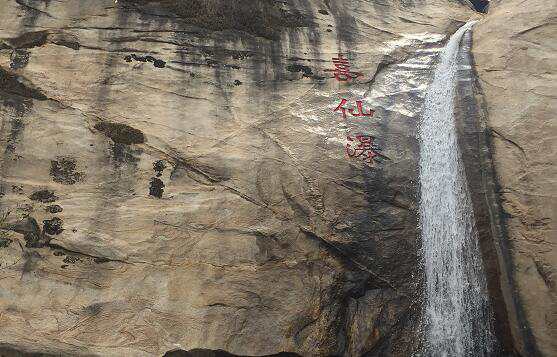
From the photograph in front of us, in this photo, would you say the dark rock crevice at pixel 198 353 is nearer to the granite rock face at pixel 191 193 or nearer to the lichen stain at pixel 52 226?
the granite rock face at pixel 191 193

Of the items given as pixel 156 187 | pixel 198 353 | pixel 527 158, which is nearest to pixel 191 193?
pixel 156 187

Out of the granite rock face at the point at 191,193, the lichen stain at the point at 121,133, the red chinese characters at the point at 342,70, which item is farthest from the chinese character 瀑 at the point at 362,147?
the lichen stain at the point at 121,133

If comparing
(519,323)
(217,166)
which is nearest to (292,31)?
(217,166)

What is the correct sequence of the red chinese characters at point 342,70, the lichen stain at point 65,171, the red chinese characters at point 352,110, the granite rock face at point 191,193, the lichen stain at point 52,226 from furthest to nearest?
the red chinese characters at point 342,70
the red chinese characters at point 352,110
the lichen stain at point 65,171
the lichen stain at point 52,226
the granite rock face at point 191,193

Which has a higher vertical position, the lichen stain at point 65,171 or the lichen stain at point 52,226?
the lichen stain at point 65,171

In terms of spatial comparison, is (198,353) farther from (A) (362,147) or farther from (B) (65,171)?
(A) (362,147)

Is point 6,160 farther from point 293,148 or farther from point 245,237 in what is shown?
point 293,148
